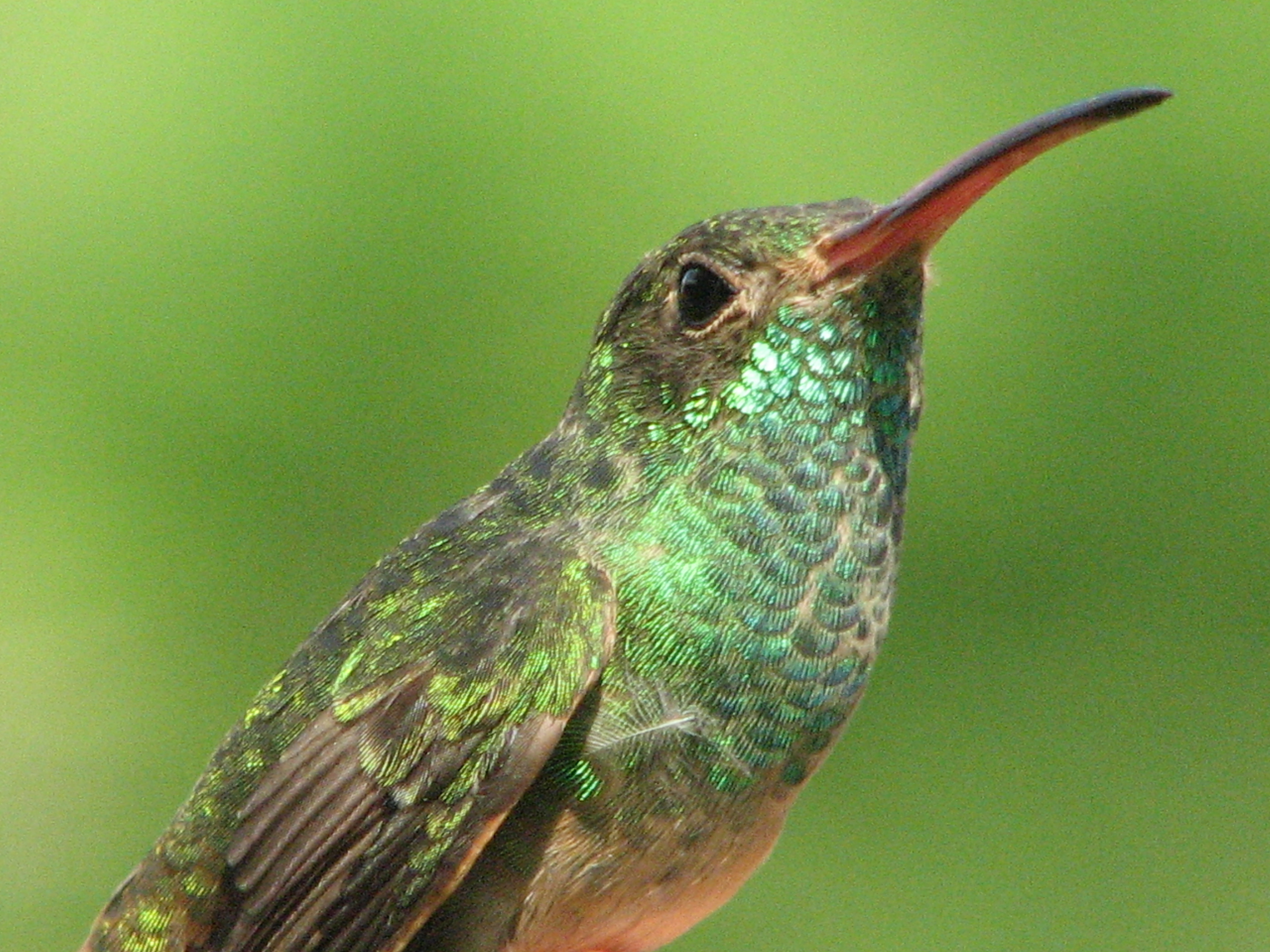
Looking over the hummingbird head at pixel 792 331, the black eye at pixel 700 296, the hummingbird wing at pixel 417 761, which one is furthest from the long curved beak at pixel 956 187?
the hummingbird wing at pixel 417 761

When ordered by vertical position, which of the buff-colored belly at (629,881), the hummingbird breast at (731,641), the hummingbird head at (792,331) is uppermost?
the hummingbird head at (792,331)

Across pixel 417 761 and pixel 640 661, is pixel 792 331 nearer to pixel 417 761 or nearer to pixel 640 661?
pixel 640 661

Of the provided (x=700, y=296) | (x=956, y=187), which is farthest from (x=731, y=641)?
(x=956, y=187)

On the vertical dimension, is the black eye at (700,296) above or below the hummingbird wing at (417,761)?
above

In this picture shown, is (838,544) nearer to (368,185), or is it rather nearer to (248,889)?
(248,889)

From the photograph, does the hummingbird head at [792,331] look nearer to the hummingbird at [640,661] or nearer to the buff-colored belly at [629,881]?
the hummingbird at [640,661]

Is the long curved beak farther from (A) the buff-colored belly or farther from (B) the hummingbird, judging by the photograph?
(A) the buff-colored belly
